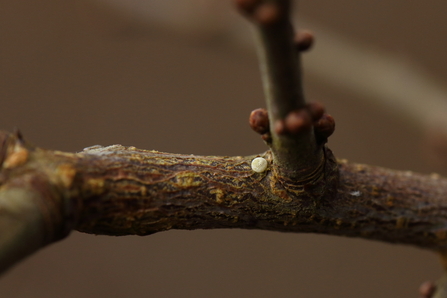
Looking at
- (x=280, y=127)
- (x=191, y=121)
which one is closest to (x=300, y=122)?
(x=280, y=127)

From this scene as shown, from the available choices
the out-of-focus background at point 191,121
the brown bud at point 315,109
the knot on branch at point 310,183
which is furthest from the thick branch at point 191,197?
the out-of-focus background at point 191,121

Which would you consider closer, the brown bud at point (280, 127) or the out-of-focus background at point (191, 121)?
the brown bud at point (280, 127)

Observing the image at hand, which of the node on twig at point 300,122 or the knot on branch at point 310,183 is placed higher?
the node on twig at point 300,122

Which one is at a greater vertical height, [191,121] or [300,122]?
[300,122]

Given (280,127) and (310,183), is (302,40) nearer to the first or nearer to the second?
(280,127)

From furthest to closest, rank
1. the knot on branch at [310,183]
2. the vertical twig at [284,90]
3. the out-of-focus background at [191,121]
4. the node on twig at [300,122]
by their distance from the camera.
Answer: the out-of-focus background at [191,121] < the knot on branch at [310,183] < the node on twig at [300,122] < the vertical twig at [284,90]

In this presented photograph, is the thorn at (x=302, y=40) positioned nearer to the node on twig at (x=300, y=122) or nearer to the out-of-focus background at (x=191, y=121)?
Answer: the node on twig at (x=300, y=122)

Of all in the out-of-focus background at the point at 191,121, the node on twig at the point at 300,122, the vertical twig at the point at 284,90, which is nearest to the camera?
the vertical twig at the point at 284,90

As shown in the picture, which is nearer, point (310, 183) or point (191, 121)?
point (310, 183)
